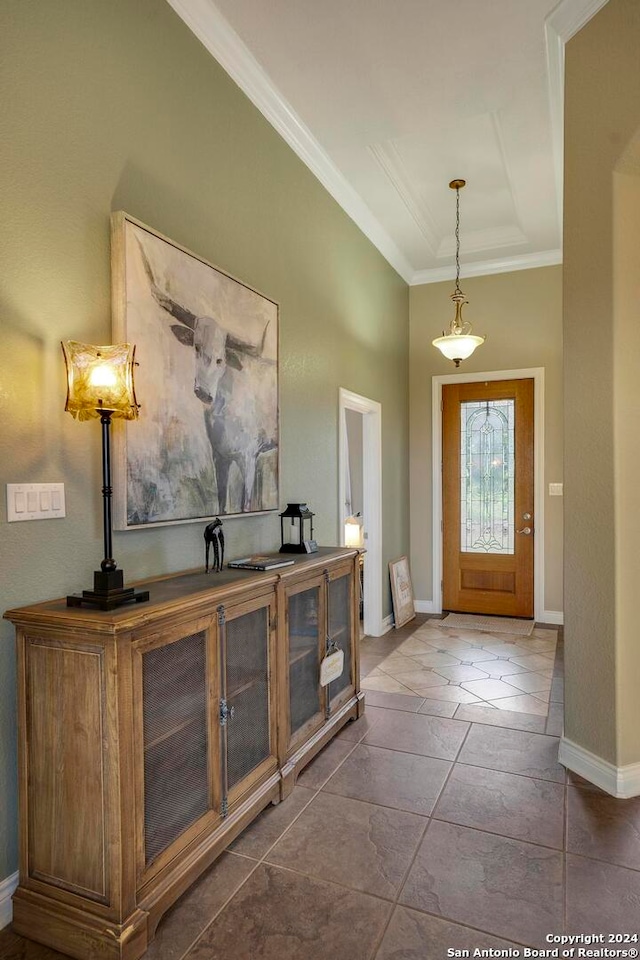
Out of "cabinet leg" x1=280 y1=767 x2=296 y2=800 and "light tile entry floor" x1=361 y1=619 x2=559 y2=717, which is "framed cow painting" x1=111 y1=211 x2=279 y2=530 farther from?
"light tile entry floor" x1=361 y1=619 x2=559 y2=717

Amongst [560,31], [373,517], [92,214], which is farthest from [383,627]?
[560,31]

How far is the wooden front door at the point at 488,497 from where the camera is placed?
552 centimetres

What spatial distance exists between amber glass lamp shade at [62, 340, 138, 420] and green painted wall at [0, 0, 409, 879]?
14cm

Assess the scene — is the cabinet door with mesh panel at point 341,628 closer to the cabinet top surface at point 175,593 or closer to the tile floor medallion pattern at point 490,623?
the cabinet top surface at point 175,593

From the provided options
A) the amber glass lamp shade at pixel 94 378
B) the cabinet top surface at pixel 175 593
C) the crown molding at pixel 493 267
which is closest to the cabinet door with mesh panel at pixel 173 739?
the cabinet top surface at pixel 175 593

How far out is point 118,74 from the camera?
2.17 metres

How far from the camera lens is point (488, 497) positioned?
18.6 ft

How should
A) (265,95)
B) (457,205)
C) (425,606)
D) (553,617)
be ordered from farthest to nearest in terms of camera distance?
(425,606) → (553,617) → (457,205) → (265,95)

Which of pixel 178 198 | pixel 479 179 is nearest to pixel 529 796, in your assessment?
pixel 178 198

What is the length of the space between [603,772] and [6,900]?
2.33 metres

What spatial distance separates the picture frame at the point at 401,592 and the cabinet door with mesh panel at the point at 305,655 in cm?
251

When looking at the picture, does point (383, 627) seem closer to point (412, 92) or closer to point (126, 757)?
point (126, 757)

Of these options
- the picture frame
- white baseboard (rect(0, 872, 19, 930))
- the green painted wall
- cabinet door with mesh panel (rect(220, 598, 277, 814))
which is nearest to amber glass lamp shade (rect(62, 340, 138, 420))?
the green painted wall

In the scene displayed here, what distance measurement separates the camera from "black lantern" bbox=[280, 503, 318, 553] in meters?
3.11
